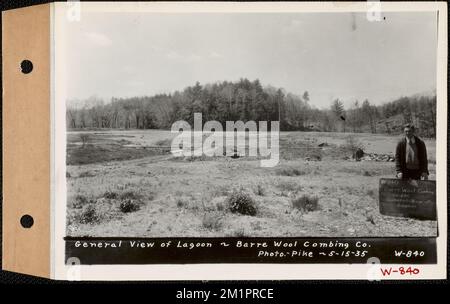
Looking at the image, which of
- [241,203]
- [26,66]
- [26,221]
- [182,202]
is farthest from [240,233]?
[26,66]

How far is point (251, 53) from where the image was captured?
7.28 feet

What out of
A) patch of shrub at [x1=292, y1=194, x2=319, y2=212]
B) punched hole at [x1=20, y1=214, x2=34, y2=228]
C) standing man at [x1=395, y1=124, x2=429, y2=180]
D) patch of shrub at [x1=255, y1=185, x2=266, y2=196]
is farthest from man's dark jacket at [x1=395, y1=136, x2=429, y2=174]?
punched hole at [x1=20, y1=214, x2=34, y2=228]

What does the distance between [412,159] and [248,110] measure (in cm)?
102

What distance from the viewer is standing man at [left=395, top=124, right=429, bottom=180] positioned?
7.34 feet

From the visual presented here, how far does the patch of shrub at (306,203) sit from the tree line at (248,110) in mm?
411

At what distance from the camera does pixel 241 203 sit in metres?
2.24

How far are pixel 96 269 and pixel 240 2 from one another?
180 centimetres

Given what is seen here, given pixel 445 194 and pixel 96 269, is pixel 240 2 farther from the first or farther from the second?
pixel 96 269

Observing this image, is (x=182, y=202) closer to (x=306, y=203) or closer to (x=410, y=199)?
(x=306, y=203)

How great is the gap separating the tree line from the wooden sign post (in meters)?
0.31

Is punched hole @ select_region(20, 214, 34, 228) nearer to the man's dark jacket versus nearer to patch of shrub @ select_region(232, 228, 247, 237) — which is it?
patch of shrub @ select_region(232, 228, 247, 237)

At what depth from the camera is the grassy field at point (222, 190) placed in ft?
7.35

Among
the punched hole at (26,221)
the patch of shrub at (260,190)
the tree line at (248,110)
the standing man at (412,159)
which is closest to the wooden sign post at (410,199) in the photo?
the standing man at (412,159)

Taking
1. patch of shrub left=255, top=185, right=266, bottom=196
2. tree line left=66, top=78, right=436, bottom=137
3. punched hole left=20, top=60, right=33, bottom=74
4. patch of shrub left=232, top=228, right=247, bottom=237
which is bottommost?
patch of shrub left=232, top=228, right=247, bottom=237
